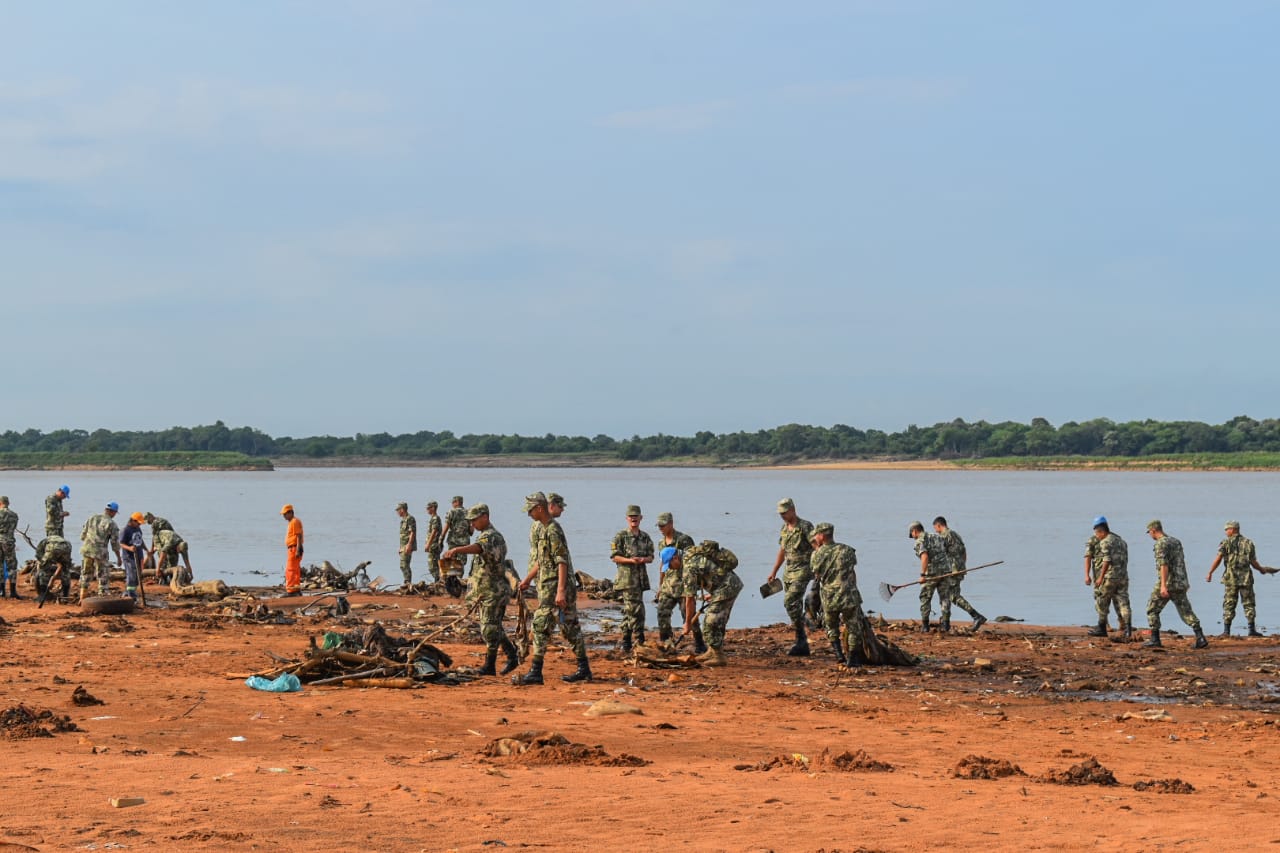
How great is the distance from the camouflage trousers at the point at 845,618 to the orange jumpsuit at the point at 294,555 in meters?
10.9

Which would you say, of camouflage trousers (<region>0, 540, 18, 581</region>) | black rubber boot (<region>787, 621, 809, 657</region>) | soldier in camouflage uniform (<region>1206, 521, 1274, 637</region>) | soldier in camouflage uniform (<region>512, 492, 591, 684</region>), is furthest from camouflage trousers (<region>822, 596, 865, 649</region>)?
camouflage trousers (<region>0, 540, 18, 581</region>)

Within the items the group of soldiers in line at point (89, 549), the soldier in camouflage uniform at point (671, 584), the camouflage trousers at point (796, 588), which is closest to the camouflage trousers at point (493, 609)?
the soldier in camouflage uniform at point (671, 584)

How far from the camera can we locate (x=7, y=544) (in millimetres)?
23953

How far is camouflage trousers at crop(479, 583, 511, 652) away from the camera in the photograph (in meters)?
14.5

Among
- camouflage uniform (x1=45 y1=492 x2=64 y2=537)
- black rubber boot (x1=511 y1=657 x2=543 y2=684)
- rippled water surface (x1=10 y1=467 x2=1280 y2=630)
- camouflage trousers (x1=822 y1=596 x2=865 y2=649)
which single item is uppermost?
camouflage uniform (x1=45 y1=492 x2=64 y2=537)

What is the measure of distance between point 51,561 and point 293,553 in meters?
4.08

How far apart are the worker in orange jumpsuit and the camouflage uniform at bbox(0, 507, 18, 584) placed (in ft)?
15.2

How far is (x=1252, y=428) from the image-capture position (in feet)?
421

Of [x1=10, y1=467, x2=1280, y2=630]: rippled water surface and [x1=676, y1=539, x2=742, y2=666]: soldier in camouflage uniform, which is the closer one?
[x1=676, y1=539, x2=742, y2=666]: soldier in camouflage uniform

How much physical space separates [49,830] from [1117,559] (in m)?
15.3

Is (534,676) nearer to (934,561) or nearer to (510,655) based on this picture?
(510,655)

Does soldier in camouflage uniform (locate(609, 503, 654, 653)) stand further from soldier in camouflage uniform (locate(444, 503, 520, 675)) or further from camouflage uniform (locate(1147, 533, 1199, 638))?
camouflage uniform (locate(1147, 533, 1199, 638))

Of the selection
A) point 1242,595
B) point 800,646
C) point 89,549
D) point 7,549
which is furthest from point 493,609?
point 7,549

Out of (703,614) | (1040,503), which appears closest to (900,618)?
(703,614)
